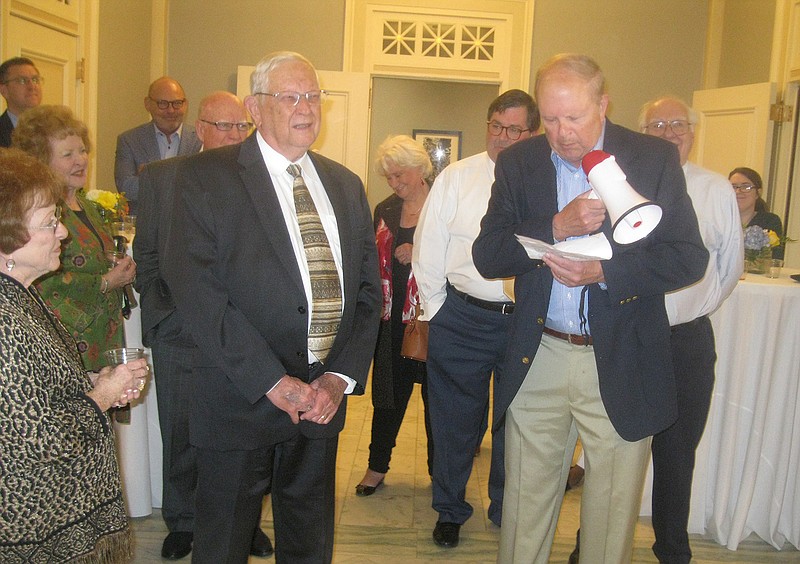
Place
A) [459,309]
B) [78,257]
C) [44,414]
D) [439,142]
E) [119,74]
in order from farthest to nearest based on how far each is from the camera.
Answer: [439,142]
[119,74]
[459,309]
[78,257]
[44,414]

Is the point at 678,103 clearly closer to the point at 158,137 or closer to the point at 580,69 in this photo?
the point at 580,69

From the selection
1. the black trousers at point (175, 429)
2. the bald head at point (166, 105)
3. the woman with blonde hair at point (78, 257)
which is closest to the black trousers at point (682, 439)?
the black trousers at point (175, 429)

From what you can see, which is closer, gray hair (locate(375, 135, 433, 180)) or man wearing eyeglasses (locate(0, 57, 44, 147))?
gray hair (locate(375, 135, 433, 180))

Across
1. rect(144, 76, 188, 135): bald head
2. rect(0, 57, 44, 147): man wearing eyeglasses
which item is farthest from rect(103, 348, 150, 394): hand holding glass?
rect(144, 76, 188, 135): bald head

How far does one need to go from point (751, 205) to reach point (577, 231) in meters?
3.07

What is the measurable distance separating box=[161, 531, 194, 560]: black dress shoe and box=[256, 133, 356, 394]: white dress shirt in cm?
119

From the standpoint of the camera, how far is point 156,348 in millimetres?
2891

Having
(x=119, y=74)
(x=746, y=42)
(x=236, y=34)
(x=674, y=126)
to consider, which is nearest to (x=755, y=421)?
(x=674, y=126)

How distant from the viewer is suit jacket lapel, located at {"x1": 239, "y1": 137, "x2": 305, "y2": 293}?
2.00m

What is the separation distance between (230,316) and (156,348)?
1052mm

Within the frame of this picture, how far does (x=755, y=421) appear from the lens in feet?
10.4

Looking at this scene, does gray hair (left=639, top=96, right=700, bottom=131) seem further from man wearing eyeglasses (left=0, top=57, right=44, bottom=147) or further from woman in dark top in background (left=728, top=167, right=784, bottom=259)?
man wearing eyeglasses (left=0, top=57, right=44, bottom=147)

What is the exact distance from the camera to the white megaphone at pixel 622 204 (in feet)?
5.67

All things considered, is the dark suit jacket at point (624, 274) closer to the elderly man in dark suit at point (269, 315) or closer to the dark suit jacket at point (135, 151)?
the elderly man in dark suit at point (269, 315)
